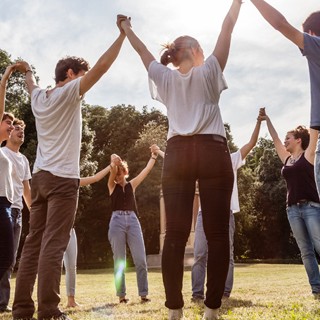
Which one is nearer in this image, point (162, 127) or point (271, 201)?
point (162, 127)

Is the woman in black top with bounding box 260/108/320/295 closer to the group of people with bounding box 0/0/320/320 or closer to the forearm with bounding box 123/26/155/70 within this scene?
the group of people with bounding box 0/0/320/320

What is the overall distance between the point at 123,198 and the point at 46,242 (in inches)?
154

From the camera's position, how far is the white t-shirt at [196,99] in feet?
14.4

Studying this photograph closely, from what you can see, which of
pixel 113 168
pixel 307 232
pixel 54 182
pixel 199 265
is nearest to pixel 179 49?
pixel 54 182

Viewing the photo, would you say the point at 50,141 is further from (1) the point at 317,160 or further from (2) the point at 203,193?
(1) the point at 317,160

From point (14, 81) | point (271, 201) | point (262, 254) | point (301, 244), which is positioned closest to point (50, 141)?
point (301, 244)

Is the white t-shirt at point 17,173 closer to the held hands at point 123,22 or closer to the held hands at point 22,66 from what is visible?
the held hands at point 22,66

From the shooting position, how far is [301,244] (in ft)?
26.1

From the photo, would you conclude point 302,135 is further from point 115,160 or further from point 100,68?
point 100,68

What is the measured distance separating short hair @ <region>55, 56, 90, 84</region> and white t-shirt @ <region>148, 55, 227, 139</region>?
1192 mm

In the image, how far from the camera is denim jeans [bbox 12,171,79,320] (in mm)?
4707

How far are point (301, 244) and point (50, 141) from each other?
468cm

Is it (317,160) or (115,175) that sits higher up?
(115,175)

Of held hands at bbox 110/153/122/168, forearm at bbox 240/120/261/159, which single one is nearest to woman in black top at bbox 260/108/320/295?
forearm at bbox 240/120/261/159
